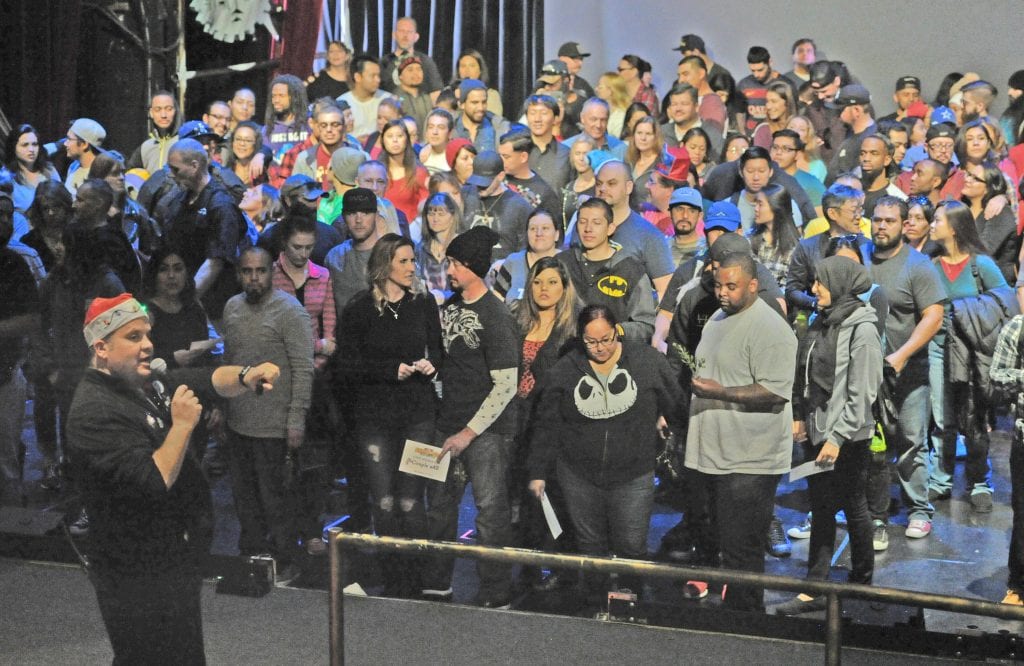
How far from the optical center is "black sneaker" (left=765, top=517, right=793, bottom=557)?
6312 mm

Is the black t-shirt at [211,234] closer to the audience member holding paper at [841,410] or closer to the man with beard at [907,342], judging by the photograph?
the audience member holding paper at [841,410]

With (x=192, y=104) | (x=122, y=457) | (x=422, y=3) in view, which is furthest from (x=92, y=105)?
(x=122, y=457)

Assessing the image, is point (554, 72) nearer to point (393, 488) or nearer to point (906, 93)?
point (906, 93)

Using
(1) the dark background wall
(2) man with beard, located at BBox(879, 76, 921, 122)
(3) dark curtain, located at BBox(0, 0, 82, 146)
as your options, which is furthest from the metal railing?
(1) the dark background wall

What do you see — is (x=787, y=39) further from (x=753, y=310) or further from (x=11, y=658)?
(x=11, y=658)

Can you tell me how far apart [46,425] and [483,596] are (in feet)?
9.64

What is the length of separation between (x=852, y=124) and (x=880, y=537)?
402 centimetres

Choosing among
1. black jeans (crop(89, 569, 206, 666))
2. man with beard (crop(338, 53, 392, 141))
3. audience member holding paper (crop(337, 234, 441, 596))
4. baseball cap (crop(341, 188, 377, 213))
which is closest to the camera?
black jeans (crop(89, 569, 206, 666))

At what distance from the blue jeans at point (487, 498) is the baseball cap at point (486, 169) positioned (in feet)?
6.07

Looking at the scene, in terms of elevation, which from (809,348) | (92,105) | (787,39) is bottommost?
(809,348)

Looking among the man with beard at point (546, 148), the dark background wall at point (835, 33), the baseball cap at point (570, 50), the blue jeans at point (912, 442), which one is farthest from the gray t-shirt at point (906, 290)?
the baseball cap at point (570, 50)

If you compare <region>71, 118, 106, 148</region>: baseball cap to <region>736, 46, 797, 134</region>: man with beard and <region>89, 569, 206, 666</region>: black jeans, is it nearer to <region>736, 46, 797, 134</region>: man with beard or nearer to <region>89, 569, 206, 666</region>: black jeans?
<region>736, 46, 797, 134</region>: man with beard

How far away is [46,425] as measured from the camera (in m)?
7.50

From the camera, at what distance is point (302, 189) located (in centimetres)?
745
